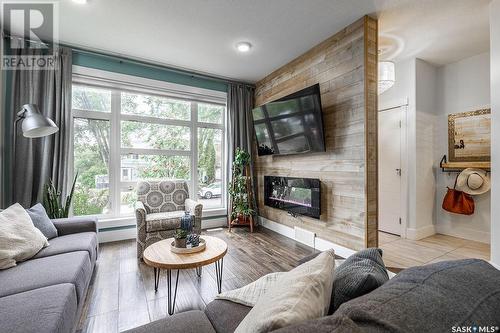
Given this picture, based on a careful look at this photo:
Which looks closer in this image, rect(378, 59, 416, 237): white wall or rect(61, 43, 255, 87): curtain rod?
rect(61, 43, 255, 87): curtain rod

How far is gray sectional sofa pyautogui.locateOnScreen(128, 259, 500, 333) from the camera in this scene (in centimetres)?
48

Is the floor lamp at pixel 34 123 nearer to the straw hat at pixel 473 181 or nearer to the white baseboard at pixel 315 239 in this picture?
the white baseboard at pixel 315 239

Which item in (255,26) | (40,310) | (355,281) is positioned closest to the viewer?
(355,281)

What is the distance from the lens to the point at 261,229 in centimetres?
396

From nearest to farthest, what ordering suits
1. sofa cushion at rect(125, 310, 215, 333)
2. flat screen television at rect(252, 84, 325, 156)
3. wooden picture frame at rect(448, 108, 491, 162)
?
sofa cushion at rect(125, 310, 215, 333) < flat screen television at rect(252, 84, 325, 156) < wooden picture frame at rect(448, 108, 491, 162)

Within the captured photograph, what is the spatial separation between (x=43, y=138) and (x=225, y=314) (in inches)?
125

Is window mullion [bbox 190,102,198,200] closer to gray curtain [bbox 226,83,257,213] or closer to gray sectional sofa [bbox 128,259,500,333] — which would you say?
gray curtain [bbox 226,83,257,213]

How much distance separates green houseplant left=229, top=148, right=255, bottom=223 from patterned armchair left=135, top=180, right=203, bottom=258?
0.87 m

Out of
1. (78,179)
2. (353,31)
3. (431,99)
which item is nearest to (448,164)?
(431,99)

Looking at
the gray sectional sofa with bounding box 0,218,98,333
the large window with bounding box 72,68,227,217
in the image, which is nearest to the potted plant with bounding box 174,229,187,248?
the gray sectional sofa with bounding box 0,218,98,333

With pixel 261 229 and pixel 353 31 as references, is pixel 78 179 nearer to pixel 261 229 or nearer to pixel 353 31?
pixel 261 229

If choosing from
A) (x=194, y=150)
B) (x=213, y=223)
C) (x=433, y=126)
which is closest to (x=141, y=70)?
(x=194, y=150)

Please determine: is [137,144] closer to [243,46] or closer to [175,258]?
[243,46]

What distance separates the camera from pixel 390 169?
→ 3.56 meters
